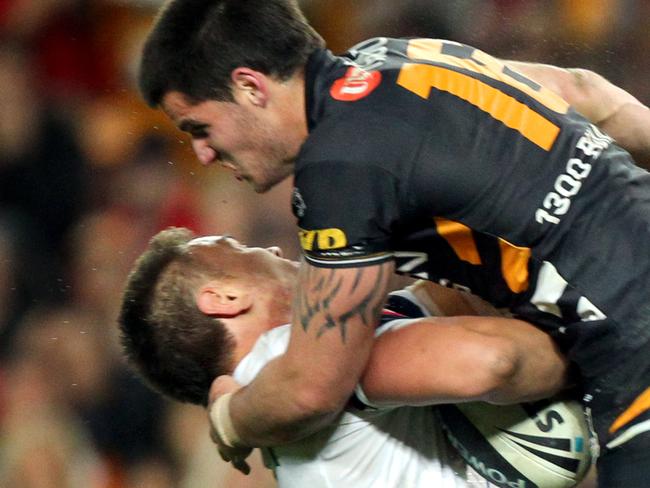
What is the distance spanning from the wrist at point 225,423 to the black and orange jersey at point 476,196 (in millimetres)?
344

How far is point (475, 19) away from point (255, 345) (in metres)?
1.65

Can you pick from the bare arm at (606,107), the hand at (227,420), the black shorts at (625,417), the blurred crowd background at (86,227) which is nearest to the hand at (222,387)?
the hand at (227,420)

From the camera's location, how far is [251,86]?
1734 mm

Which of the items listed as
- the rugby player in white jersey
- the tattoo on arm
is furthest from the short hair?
the tattoo on arm

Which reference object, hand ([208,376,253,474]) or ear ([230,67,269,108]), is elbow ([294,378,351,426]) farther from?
ear ([230,67,269,108])

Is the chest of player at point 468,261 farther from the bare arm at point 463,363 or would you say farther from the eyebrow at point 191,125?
the eyebrow at point 191,125

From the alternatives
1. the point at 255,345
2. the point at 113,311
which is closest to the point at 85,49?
the point at 113,311

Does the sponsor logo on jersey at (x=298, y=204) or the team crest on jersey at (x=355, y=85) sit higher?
the team crest on jersey at (x=355, y=85)

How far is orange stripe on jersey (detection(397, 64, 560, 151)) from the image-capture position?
1662 millimetres

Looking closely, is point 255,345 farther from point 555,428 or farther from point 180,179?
point 180,179

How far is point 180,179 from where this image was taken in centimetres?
317

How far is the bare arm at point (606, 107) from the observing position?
204cm

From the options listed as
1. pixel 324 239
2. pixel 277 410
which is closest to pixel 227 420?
pixel 277 410

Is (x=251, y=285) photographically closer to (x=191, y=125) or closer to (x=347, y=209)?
(x=191, y=125)
